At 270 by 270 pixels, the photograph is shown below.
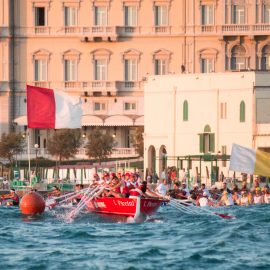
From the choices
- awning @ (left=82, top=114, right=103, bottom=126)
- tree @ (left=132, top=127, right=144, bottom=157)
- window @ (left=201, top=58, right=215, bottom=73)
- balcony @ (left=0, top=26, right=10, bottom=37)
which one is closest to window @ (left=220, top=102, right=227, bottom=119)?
tree @ (left=132, top=127, right=144, bottom=157)

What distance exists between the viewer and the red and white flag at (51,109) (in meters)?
77.4

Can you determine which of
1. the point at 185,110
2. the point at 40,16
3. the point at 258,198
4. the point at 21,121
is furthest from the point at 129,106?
the point at 258,198

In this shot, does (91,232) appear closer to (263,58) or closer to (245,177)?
(245,177)

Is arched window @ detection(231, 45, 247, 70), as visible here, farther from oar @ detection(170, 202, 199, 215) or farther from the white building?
oar @ detection(170, 202, 199, 215)

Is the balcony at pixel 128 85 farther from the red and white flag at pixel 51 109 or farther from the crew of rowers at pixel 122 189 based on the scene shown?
the crew of rowers at pixel 122 189

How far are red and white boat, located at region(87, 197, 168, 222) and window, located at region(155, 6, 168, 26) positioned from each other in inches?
2698

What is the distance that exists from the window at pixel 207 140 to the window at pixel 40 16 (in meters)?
33.7

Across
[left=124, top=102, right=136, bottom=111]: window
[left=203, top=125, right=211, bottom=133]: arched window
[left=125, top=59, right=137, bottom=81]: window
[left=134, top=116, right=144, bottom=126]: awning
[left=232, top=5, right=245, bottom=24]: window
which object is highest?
[left=232, top=5, right=245, bottom=24]: window

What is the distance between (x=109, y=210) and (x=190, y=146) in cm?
3825

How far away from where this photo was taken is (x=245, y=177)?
9881 centimetres

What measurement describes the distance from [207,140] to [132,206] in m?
39.4

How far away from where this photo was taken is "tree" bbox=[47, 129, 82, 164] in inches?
4946

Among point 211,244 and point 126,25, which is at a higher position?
point 126,25

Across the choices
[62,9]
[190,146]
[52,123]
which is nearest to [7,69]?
[62,9]
